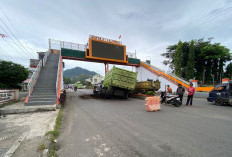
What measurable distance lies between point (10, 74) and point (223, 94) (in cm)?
1573

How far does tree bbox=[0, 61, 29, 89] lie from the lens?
777cm

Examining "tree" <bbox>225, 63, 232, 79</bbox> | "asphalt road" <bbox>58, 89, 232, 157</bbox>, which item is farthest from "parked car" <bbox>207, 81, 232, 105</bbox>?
"tree" <bbox>225, 63, 232, 79</bbox>

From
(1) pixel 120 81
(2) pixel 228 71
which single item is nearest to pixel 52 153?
(1) pixel 120 81

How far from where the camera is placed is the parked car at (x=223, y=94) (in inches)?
278

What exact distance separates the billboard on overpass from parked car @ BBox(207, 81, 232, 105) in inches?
550

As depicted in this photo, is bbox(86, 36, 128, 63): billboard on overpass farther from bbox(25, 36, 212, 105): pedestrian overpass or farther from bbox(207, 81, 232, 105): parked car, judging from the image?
bbox(207, 81, 232, 105): parked car

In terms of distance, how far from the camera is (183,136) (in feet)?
9.94

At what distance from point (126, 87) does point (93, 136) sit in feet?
23.5

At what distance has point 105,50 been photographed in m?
18.1

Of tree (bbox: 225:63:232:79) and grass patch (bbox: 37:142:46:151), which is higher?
tree (bbox: 225:63:232:79)

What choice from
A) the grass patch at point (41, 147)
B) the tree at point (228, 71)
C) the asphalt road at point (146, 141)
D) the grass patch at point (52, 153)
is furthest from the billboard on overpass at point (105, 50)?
the tree at point (228, 71)

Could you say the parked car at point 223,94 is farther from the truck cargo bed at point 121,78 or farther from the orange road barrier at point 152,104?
the truck cargo bed at point 121,78

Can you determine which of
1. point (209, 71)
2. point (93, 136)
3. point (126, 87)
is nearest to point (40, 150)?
point (93, 136)

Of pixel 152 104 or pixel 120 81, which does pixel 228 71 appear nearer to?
pixel 120 81
